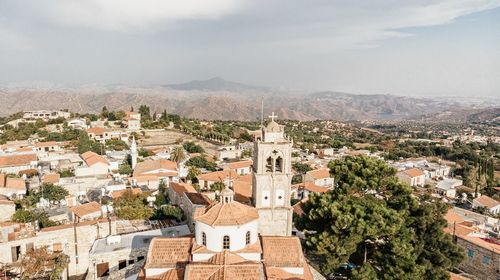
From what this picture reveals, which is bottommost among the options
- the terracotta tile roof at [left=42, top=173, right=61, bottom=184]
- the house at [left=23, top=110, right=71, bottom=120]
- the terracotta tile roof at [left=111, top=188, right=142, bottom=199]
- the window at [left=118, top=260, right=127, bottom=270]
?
the window at [left=118, top=260, right=127, bottom=270]

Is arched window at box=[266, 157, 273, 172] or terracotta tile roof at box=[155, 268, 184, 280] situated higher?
arched window at box=[266, 157, 273, 172]

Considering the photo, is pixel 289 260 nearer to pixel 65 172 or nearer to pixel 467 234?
pixel 467 234

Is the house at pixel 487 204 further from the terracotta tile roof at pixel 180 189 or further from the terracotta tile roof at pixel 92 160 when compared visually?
the terracotta tile roof at pixel 92 160

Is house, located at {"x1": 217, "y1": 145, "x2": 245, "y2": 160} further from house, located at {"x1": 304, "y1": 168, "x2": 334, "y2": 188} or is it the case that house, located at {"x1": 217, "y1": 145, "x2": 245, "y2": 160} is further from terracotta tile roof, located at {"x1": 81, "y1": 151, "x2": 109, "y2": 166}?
terracotta tile roof, located at {"x1": 81, "y1": 151, "x2": 109, "y2": 166}

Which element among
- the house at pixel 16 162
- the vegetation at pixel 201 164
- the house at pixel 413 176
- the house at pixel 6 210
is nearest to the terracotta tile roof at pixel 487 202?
the house at pixel 413 176

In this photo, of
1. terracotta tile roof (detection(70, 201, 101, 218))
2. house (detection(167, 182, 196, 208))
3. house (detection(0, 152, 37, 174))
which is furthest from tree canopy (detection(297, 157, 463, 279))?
house (detection(0, 152, 37, 174))

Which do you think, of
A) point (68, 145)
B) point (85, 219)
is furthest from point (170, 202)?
point (68, 145)

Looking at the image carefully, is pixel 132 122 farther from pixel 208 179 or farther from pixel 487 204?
pixel 487 204
